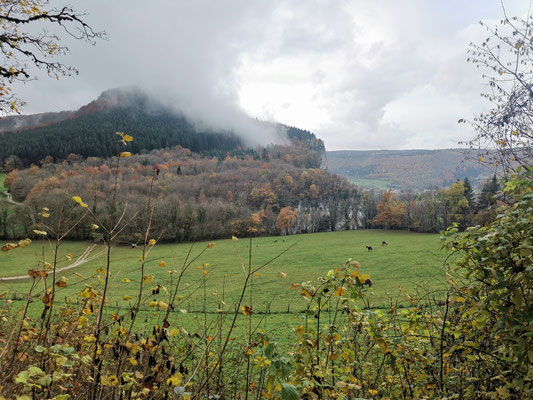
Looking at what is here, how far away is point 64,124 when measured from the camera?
120 m

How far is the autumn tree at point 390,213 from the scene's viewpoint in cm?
6688

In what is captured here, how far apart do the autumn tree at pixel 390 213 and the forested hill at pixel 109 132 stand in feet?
192

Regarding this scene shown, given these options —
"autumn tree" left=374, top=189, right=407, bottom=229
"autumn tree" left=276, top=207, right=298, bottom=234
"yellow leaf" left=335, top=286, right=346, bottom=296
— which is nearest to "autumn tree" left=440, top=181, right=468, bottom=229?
"autumn tree" left=374, top=189, right=407, bottom=229

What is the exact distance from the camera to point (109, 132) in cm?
10962

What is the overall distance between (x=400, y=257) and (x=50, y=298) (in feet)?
126

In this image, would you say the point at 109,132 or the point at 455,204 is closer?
the point at 455,204

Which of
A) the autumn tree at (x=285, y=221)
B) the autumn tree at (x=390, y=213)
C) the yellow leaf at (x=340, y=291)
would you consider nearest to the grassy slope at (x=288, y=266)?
the autumn tree at (x=285, y=221)

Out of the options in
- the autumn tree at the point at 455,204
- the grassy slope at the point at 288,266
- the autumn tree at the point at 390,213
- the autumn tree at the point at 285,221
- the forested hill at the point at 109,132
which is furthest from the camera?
the forested hill at the point at 109,132

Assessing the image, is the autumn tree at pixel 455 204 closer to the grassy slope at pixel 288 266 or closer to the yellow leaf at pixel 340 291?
the grassy slope at pixel 288 266

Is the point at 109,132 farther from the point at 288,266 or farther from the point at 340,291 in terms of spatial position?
the point at 340,291

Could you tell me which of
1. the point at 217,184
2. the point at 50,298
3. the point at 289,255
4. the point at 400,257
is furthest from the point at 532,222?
the point at 217,184

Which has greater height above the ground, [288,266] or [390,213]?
[390,213]

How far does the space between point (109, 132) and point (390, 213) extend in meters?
98.0

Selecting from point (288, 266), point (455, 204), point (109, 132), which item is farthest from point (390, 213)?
point (109, 132)
